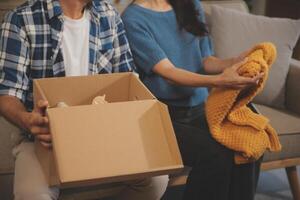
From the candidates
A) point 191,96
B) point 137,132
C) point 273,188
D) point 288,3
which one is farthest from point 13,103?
point 288,3

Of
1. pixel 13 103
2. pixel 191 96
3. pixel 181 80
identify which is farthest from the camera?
pixel 191 96

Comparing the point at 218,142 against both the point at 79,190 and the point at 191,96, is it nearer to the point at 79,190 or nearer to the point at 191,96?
the point at 191,96

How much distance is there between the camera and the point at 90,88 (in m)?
1.34

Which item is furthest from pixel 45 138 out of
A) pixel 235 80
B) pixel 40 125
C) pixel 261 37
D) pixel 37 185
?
pixel 261 37

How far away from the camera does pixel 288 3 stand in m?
3.27

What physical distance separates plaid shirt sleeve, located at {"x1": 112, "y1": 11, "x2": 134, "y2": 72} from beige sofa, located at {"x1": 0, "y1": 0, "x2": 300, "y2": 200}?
41cm

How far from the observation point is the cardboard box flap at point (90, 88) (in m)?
1.27

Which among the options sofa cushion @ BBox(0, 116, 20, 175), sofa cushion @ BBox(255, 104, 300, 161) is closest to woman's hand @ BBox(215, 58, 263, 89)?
sofa cushion @ BBox(255, 104, 300, 161)

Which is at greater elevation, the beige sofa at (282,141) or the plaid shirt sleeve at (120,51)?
the plaid shirt sleeve at (120,51)

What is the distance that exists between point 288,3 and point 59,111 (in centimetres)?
266

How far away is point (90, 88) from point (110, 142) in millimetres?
281

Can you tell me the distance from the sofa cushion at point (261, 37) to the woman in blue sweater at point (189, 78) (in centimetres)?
22

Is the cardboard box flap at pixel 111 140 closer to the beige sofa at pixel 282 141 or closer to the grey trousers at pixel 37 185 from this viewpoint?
the grey trousers at pixel 37 185

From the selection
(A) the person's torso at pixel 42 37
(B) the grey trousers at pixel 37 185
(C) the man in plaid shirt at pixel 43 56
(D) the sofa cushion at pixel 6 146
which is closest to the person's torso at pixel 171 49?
(C) the man in plaid shirt at pixel 43 56
